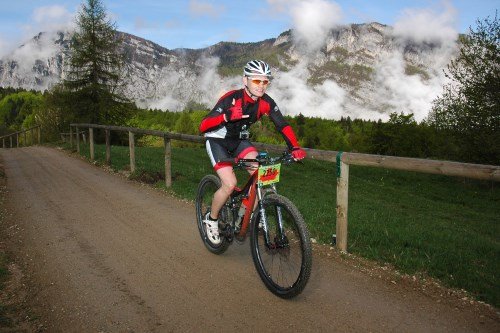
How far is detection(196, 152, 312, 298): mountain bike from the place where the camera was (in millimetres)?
3893

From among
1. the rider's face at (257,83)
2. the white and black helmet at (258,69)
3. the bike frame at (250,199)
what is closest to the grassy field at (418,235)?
the bike frame at (250,199)

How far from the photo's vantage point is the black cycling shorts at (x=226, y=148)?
16.2ft

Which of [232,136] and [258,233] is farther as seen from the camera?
[232,136]

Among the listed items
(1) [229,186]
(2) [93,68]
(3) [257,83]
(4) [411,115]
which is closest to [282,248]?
(1) [229,186]

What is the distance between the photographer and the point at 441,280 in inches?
182

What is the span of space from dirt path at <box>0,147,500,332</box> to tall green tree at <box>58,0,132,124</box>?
972 inches

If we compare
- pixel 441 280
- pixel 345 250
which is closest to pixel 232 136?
pixel 345 250

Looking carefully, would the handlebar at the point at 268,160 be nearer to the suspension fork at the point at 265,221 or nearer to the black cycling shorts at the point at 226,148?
the suspension fork at the point at 265,221

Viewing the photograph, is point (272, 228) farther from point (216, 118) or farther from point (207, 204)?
point (207, 204)

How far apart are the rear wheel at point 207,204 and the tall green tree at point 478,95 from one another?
1979 cm

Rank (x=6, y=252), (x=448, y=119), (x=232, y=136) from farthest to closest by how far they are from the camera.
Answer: (x=448, y=119) < (x=6, y=252) < (x=232, y=136)

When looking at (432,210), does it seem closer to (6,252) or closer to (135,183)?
(135,183)

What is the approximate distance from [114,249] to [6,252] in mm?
1407

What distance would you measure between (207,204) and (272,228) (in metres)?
1.85
